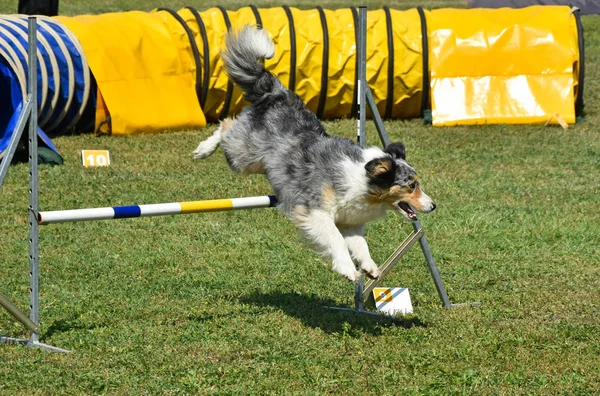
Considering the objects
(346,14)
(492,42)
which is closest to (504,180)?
(492,42)

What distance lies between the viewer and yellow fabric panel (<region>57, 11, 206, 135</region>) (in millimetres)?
11789

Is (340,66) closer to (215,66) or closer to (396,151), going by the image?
(215,66)

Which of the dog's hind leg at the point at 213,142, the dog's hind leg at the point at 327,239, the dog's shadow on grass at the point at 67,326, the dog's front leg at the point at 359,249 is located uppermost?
the dog's hind leg at the point at 213,142

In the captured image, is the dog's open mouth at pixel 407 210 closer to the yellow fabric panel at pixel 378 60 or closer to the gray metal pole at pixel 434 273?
the gray metal pole at pixel 434 273

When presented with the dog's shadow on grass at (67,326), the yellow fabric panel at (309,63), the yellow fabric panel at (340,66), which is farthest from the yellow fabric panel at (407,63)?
the dog's shadow on grass at (67,326)

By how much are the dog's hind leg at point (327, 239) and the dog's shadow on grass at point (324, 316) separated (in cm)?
55

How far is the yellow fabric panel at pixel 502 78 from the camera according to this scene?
42.3 feet

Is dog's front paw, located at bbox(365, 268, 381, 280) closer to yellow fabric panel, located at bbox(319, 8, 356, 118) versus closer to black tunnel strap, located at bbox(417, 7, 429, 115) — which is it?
yellow fabric panel, located at bbox(319, 8, 356, 118)

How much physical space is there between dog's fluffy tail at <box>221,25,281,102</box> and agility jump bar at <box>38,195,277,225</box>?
94 cm

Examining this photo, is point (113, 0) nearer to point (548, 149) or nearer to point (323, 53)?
point (323, 53)

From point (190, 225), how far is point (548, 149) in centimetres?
527

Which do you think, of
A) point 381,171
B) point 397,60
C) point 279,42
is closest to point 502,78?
point 397,60

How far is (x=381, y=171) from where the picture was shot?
5504 mm

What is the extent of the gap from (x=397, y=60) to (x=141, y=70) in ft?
11.8
